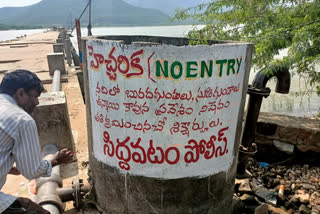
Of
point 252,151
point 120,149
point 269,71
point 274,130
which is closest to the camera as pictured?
point 120,149

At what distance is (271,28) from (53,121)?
15.6 ft

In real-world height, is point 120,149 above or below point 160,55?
below

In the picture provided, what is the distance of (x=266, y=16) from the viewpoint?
6375mm

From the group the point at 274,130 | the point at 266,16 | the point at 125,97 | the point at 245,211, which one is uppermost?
the point at 266,16

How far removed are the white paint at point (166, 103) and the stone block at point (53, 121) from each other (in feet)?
5.72

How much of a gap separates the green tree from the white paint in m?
2.02

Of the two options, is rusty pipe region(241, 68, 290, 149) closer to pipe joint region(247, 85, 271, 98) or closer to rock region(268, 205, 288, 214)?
pipe joint region(247, 85, 271, 98)

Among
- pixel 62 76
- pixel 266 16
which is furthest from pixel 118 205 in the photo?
pixel 62 76

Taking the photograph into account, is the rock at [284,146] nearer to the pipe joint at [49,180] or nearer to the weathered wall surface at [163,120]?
the weathered wall surface at [163,120]

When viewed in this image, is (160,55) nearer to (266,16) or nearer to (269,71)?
(269,71)

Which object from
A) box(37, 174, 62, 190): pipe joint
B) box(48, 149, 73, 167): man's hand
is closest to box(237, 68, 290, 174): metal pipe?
box(48, 149, 73, 167): man's hand

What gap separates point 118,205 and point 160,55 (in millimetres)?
1667

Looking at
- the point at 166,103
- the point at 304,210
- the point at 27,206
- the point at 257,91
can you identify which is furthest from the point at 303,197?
the point at 27,206

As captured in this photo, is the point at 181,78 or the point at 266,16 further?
the point at 266,16
